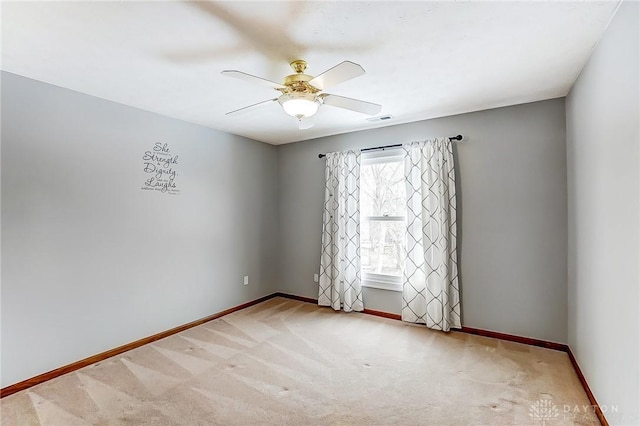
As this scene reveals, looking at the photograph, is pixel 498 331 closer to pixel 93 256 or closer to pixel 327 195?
pixel 327 195

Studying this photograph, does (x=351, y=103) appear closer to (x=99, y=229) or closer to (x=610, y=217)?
(x=610, y=217)

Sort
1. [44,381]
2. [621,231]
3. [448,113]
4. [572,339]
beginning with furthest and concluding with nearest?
[448,113] → [572,339] → [44,381] → [621,231]

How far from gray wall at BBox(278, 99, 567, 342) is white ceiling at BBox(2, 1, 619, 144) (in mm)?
361

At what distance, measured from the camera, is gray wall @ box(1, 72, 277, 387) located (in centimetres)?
238

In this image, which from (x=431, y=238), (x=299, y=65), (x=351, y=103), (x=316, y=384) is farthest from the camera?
(x=431, y=238)

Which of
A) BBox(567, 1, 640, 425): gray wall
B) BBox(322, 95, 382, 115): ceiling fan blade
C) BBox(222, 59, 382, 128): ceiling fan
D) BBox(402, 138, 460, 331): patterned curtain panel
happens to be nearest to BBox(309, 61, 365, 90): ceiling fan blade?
BBox(222, 59, 382, 128): ceiling fan

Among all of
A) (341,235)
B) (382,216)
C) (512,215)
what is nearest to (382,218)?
(382,216)

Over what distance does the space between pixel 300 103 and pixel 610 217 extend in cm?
200

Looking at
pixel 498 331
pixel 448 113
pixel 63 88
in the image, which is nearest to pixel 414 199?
pixel 448 113

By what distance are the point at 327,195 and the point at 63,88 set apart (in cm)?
291

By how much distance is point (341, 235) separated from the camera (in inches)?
163

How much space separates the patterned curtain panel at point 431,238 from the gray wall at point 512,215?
0.42ft

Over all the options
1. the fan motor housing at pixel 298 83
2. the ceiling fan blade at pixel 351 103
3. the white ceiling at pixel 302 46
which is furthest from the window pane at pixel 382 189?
the fan motor housing at pixel 298 83

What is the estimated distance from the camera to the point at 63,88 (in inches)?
103
